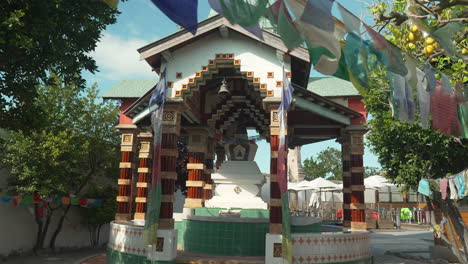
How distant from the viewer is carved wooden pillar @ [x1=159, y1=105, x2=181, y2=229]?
35.6 ft

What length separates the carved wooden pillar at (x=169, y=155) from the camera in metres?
10.9

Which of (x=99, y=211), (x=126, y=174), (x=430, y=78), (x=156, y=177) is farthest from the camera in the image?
(x=99, y=211)

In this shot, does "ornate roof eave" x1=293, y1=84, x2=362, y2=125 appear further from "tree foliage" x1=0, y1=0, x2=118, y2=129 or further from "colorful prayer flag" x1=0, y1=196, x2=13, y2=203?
"colorful prayer flag" x1=0, y1=196, x2=13, y2=203

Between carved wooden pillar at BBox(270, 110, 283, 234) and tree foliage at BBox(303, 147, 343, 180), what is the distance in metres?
69.2

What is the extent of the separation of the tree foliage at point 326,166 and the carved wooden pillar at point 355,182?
6441 cm

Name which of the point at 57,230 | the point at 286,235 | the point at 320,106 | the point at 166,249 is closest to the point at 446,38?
the point at 286,235

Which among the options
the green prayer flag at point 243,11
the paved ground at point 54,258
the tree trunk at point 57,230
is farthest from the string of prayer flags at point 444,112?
the tree trunk at point 57,230

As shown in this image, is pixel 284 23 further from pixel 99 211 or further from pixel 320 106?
pixel 99 211

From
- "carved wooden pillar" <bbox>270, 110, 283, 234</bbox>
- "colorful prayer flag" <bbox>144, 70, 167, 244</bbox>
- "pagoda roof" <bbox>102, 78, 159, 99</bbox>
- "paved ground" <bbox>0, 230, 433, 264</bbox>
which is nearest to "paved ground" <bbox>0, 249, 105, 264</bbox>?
"paved ground" <bbox>0, 230, 433, 264</bbox>

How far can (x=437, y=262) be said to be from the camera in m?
15.5

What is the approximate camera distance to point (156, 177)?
10438mm

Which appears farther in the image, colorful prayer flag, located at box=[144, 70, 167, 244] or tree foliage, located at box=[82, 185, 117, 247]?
tree foliage, located at box=[82, 185, 117, 247]

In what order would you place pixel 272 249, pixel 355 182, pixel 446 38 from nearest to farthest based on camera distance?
pixel 446 38 → pixel 272 249 → pixel 355 182

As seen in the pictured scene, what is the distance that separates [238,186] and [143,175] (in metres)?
4.46
